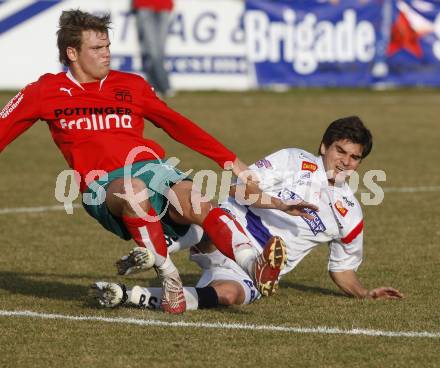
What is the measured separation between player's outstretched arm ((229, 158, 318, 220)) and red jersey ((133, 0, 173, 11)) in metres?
15.8

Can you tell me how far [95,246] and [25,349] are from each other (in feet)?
11.8

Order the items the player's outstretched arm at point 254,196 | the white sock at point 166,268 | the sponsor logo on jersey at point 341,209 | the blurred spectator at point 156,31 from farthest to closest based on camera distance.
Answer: the blurred spectator at point 156,31, the sponsor logo on jersey at point 341,209, the white sock at point 166,268, the player's outstretched arm at point 254,196

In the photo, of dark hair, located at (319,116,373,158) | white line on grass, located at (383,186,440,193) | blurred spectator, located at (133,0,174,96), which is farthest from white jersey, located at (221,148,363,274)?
blurred spectator, located at (133,0,174,96)

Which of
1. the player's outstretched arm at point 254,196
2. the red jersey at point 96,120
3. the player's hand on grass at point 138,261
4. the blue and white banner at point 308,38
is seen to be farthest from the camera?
the blue and white banner at point 308,38

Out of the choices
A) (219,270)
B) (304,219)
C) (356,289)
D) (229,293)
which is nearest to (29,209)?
(219,270)

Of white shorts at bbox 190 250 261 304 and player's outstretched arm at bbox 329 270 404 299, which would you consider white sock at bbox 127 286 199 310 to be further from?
player's outstretched arm at bbox 329 270 404 299

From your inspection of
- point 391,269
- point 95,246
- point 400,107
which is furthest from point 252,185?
point 400,107

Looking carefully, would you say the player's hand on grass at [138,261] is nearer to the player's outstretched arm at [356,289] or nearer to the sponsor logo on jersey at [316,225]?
the sponsor logo on jersey at [316,225]

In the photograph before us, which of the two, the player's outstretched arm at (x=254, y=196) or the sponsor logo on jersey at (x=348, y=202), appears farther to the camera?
the sponsor logo on jersey at (x=348, y=202)

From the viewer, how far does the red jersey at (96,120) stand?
23.6ft

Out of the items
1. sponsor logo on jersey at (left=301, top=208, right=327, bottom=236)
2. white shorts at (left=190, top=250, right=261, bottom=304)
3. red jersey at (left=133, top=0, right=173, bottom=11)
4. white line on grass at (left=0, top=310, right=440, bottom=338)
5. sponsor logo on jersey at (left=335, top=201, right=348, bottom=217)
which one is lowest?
white line on grass at (left=0, top=310, right=440, bottom=338)

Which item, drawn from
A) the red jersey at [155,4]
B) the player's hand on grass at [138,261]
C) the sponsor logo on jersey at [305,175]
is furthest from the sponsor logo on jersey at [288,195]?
the red jersey at [155,4]

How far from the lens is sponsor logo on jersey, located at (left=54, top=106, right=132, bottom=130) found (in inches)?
285

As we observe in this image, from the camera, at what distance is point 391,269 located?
8820 mm
